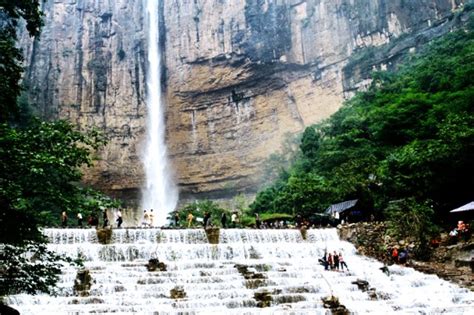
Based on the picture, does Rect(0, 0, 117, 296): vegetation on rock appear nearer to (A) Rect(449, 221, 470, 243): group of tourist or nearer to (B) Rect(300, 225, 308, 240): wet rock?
(A) Rect(449, 221, 470, 243): group of tourist

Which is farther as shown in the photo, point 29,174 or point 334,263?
point 334,263

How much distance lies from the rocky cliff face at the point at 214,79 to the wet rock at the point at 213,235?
964 inches

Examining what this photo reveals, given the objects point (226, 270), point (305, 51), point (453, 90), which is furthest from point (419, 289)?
point (305, 51)

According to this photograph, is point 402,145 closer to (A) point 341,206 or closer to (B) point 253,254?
(A) point 341,206

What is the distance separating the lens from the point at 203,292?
40.5 feet

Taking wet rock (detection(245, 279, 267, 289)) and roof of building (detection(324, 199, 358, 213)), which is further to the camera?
roof of building (detection(324, 199, 358, 213))

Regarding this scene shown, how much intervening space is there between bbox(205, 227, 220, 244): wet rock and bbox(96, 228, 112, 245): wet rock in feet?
11.6

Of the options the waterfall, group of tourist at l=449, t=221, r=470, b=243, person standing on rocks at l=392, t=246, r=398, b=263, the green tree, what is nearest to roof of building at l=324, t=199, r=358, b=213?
person standing on rocks at l=392, t=246, r=398, b=263

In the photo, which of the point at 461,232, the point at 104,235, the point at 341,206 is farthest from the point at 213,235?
the point at 461,232

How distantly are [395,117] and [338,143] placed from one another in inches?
189

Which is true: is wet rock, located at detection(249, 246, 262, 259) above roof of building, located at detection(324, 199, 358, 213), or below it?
below

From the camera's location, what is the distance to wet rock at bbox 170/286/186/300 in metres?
12.0

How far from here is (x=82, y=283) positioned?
12.9 metres

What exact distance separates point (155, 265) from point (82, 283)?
8.27ft
